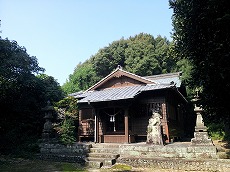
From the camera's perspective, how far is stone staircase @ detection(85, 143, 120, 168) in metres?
12.8

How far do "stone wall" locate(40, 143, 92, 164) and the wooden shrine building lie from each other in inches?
110

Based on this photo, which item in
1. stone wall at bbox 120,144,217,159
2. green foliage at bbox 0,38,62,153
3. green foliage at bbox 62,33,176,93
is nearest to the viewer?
stone wall at bbox 120,144,217,159

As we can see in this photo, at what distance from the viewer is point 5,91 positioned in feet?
53.6

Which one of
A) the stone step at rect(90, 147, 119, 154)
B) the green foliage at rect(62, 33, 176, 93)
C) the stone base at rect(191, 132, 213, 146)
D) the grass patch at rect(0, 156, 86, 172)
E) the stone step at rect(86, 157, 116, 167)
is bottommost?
the grass patch at rect(0, 156, 86, 172)

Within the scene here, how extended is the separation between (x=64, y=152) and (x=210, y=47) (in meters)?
12.5

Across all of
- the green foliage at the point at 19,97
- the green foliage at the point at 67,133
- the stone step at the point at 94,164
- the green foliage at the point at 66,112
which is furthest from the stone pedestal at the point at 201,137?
the green foliage at the point at 19,97

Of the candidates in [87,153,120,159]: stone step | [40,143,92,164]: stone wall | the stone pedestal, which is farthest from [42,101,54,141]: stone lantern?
the stone pedestal

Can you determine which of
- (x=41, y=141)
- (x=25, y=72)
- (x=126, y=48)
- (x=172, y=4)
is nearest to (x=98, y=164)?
(x=41, y=141)

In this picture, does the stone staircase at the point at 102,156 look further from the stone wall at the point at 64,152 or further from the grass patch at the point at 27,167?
the grass patch at the point at 27,167

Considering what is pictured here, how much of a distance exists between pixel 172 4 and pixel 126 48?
36.3 metres

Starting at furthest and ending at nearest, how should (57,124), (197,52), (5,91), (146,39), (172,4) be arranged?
(146,39) → (57,124) → (5,91) → (172,4) → (197,52)

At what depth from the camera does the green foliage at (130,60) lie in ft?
125

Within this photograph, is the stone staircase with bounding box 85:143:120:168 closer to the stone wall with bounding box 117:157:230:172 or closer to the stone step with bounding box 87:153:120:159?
the stone step with bounding box 87:153:120:159

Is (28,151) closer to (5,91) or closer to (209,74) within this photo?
(5,91)
